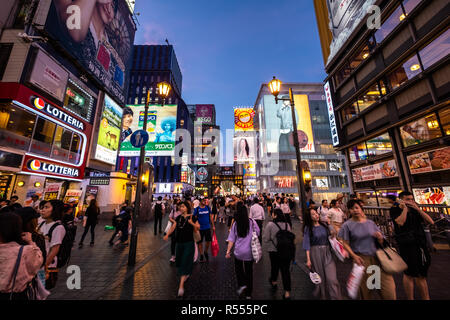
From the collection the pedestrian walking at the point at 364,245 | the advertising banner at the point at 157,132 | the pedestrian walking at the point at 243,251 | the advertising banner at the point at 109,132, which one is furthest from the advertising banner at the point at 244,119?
the pedestrian walking at the point at 364,245

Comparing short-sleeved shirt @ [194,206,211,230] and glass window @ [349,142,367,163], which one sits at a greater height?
glass window @ [349,142,367,163]

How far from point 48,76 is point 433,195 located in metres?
28.7

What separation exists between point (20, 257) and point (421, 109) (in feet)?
60.8

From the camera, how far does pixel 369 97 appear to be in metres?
15.9

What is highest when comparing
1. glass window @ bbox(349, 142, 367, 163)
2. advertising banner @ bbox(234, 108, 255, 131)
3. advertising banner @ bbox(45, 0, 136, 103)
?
advertising banner @ bbox(234, 108, 255, 131)

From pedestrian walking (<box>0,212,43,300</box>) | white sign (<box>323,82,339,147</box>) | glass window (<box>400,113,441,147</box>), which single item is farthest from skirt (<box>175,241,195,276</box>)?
white sign (<box>323,82,339,147</box>)

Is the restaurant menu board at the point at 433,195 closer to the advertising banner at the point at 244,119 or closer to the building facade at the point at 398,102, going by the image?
the building facade at the point at 398,102

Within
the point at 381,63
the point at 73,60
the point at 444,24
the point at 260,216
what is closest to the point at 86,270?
the point at 260,216

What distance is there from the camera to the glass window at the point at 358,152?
1662 cm

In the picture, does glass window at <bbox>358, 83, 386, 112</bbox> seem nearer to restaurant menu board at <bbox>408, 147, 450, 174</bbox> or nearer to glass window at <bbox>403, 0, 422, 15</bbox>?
glass window at <bbox>403, 0, 422, 15</bbox>

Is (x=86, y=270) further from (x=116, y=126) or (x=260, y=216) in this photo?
(x=116, y=126)

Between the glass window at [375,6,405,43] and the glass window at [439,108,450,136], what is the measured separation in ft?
24.6

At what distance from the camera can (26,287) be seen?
7.08 feet

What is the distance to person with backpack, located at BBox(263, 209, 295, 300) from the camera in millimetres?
3865
